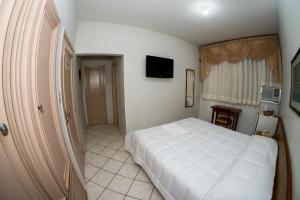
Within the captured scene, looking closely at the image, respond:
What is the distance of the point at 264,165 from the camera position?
1241 millimetres

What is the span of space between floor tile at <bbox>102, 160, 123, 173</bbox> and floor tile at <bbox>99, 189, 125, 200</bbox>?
36cm

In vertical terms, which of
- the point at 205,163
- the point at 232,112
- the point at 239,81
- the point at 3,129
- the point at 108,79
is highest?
the point at 108,79

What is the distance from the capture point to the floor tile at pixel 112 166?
1949mm

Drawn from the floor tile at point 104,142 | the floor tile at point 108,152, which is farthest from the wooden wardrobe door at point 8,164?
the floor tile at point 104,142

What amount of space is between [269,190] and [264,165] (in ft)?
1.14

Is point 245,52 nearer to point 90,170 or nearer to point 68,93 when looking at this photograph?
point 68,93

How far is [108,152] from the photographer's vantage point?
2430 mm

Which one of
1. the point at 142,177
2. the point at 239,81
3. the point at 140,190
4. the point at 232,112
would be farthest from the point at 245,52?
the point at 140,190

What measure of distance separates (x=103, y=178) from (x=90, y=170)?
30cm

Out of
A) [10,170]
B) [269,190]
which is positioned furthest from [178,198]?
[10,170]

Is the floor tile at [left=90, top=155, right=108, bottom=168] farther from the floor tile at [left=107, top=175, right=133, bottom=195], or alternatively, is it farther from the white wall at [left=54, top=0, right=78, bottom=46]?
the white wall at [left=54, top=0, right=78, bottom=46]

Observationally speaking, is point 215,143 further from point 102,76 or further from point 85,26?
point 102,76

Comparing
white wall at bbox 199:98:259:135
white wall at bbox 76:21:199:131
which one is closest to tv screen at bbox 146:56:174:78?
white wall at bbox 76:21:199:131

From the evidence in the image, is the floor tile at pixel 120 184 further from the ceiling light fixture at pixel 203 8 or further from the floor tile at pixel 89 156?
the ceiling light fixture at pixel 203 8
